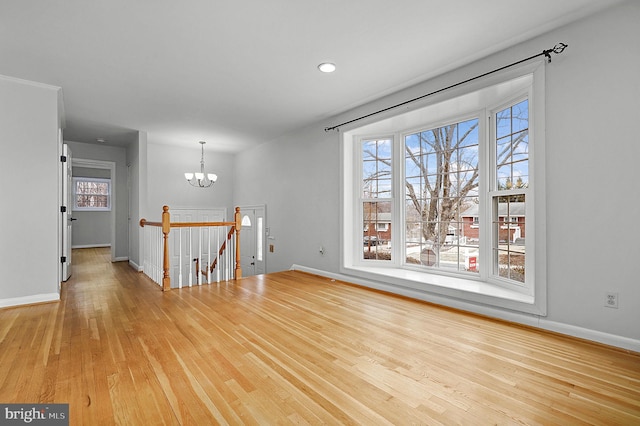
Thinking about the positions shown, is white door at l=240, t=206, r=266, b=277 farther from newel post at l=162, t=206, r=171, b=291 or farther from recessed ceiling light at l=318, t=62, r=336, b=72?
recessed ceiling light at l=318, t=62, r=336, b=72

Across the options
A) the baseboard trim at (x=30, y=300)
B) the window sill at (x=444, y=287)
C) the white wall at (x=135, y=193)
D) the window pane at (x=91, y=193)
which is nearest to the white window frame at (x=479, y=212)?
the window sill at (x=444, y=287)

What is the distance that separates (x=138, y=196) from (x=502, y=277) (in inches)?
244

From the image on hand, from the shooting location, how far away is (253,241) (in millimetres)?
6965

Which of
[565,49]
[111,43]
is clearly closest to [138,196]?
[111,43]

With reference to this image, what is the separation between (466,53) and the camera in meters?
2.97

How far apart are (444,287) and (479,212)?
0.97 meters

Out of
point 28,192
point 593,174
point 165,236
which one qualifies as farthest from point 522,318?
point 28,192

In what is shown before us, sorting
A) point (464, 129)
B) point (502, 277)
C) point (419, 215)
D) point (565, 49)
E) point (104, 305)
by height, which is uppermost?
point (565, 49)

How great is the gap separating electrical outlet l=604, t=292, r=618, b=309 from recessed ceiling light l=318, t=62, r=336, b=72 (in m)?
3.13

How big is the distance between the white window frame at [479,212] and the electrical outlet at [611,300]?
394mm

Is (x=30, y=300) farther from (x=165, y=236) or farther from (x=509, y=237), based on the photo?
(x=509, y=237)

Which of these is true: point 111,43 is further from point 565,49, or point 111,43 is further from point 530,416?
point 530,416

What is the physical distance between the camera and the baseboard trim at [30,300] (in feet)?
11.4

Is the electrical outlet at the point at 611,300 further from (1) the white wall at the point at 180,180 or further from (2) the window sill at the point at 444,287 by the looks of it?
(1) the white wall at the point at 180,180
